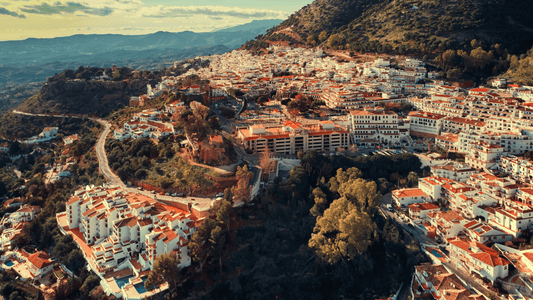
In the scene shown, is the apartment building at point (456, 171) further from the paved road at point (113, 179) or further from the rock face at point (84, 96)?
the rock face at point (84, 96)

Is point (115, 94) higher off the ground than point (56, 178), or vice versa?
point (115, 94)

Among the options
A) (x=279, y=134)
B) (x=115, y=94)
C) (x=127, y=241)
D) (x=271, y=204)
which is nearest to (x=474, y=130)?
(x=279, y=134)

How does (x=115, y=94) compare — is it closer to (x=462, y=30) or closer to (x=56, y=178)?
(x=56, y=178)

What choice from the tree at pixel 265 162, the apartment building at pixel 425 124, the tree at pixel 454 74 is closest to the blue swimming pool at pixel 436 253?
the tree at pixel 265 162

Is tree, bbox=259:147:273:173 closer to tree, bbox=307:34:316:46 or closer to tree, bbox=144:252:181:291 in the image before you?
tree, bbox=144:252:181:291

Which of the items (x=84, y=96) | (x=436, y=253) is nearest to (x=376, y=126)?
(x=436, y=253)
